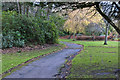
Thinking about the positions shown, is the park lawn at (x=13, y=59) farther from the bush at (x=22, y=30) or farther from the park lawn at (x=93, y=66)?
the park lawn at (x=93, y=66)

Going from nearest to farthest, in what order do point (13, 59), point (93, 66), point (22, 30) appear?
point (93, 66) < point (13, 59) < point (22, 30)

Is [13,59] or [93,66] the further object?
[13,59]

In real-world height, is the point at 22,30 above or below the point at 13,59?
above

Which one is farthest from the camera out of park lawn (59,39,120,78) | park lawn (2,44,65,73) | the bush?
the bush

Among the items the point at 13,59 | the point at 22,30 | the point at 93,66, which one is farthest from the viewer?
the point at 22,30

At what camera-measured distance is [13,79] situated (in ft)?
14.3

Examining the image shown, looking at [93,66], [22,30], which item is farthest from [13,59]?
[22,30]

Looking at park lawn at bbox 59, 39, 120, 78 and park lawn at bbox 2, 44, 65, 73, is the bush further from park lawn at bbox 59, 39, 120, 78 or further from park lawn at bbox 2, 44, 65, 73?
park lawn at bbox 59, 39, 120, 78

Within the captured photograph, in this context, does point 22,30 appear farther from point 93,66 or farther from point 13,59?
point 93,66

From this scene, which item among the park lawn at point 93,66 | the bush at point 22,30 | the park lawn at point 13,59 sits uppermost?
the bush at point 22,30

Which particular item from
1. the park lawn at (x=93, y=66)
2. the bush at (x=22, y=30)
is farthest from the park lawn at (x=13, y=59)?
the park lawn at (x=93, y=66)

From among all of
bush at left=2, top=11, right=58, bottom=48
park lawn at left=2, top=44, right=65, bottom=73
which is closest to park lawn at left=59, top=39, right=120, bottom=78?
park lawn at left=2, top=44, right=65, bottom=73

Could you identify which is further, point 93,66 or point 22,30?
point 22,30

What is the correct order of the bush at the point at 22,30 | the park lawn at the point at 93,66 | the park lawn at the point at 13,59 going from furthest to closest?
1. the bush at the point at 22,30
2. the park lawn at the point at 13,59
3. the park lawn at the point at 93,66
